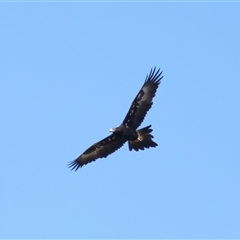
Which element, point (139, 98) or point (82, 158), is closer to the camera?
point (139, 98)

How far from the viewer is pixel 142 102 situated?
33500 millimetres

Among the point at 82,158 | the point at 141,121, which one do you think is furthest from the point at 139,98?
the point at 82,158

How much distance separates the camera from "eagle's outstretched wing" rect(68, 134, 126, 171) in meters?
34.6

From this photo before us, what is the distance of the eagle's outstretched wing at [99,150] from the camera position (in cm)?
3461

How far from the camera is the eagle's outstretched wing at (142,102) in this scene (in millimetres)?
33312

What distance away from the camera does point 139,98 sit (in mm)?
33531

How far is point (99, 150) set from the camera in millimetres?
35125

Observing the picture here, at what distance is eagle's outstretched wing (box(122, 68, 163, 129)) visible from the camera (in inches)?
1312

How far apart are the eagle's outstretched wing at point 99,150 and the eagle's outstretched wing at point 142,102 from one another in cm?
101

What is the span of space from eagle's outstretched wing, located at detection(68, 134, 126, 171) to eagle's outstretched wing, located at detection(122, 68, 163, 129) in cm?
101

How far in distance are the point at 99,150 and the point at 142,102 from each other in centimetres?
282

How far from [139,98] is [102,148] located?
266 centimetres

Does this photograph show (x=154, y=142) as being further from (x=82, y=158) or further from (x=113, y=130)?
(x=82, y=158)

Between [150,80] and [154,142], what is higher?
[150,80]
